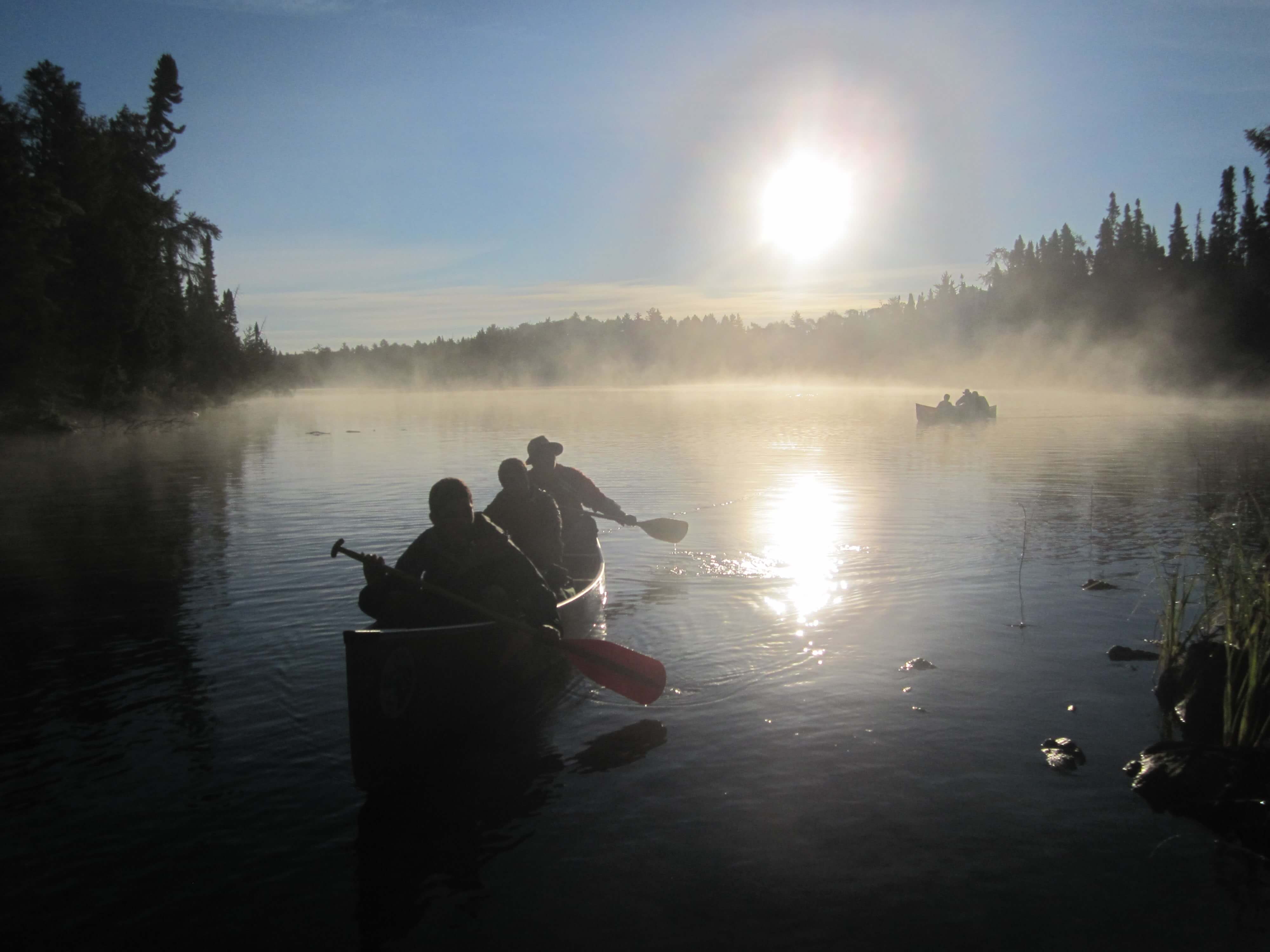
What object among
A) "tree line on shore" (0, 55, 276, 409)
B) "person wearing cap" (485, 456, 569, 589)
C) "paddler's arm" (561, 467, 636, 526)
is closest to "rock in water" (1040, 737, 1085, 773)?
"person wearing cap" (485, 456, 569, 589)

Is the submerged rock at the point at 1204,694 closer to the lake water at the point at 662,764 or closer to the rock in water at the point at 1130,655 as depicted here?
the lake water at the point at 662,764

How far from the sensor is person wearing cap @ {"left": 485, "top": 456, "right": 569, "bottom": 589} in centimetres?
1069

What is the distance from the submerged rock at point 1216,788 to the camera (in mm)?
6266

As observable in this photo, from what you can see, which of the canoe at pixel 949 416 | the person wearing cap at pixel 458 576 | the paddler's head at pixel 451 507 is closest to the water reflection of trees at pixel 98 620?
the person wearing cap at pixel 458 576

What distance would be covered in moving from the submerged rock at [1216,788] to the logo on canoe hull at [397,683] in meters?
5.24

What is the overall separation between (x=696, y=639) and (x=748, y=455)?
74.2 ft

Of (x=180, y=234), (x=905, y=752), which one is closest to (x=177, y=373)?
(x=180, y=234)

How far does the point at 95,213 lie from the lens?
3972 centimetres

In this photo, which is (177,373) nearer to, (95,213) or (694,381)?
(95,213)

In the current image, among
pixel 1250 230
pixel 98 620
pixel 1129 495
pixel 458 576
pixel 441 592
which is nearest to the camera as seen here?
pixel 441 592

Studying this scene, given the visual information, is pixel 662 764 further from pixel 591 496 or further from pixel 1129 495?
pixel 1129 495

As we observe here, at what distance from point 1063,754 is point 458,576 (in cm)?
499

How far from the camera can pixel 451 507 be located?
25.8 ft

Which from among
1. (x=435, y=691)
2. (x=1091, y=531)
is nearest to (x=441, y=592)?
(x=435, y=691)
